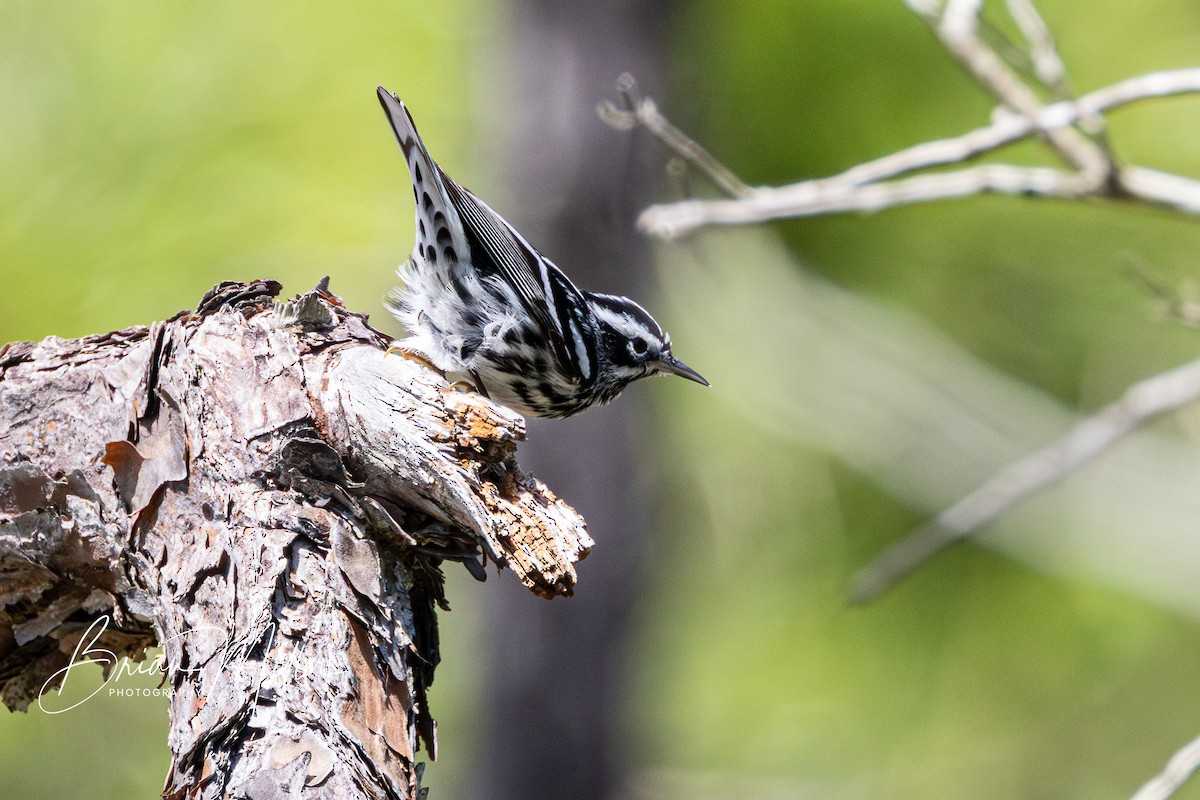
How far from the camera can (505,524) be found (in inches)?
95.0

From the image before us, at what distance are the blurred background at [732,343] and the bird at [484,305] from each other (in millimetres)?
1549

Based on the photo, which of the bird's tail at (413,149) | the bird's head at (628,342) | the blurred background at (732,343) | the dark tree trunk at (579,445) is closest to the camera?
the bird's tail at (413,149)

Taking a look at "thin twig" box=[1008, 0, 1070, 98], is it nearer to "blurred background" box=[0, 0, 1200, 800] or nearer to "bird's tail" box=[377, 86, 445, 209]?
"bird's tail" box=[377, 86, 445, 209]

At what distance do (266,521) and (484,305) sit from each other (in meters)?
1.75

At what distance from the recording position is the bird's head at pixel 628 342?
4.57 meters

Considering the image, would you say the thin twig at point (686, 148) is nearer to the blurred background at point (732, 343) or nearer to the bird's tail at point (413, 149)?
the bird's tail at point (413, 149)

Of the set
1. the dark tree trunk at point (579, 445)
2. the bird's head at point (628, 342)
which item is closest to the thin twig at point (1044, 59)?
the bird's head at point (628, 342)

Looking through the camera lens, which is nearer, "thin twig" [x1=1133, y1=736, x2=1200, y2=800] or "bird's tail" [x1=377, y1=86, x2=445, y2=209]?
"thin twig" [x1=1133, y1=736, x2=1200, y2=800]

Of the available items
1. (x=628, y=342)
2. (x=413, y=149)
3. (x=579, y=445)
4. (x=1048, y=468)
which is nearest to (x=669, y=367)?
(x=628, y=342)

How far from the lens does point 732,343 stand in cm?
758

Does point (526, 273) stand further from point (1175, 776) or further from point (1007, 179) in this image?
point (1175, 776)

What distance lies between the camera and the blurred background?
19.5 ft

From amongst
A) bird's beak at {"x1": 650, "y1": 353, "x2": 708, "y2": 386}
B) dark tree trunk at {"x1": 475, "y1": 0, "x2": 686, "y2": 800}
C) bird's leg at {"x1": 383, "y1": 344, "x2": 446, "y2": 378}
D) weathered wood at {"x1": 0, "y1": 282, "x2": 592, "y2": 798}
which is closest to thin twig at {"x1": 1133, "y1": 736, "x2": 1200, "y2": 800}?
weathered wood at {"x1": 0, "y1": 282, "x2": 592, "y2": 798}

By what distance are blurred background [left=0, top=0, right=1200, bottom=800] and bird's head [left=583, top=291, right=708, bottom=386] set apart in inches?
49.3
